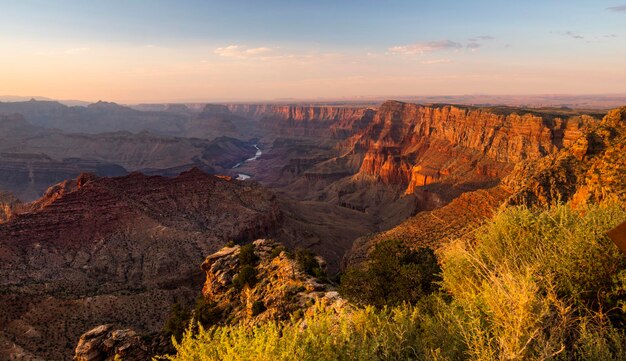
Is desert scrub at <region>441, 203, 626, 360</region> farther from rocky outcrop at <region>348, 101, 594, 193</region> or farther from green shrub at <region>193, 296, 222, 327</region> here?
rocky outcrop at <region>348, 101, 594, 193</region>

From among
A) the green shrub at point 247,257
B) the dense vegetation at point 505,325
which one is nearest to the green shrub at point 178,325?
the green shrub at point 247,257

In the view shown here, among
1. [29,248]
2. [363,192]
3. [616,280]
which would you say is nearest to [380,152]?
[363,192]

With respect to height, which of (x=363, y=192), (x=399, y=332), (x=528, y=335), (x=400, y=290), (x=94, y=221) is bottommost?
(x=363, y=192)

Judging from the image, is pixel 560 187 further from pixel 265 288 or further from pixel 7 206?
pixel 7 206

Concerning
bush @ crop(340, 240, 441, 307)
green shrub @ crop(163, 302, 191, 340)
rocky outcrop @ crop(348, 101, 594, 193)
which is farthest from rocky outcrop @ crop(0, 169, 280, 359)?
rocky outcrop @ crop(348, 101, 594, 193)

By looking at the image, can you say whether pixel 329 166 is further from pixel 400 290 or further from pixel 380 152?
pixel 400 290

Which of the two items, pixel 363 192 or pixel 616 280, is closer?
pixel 616 280
